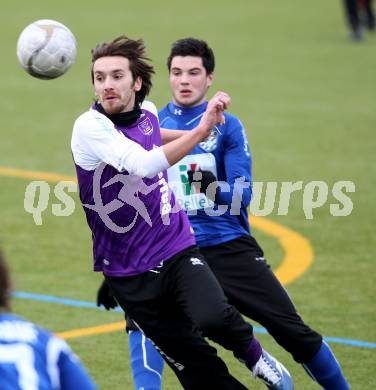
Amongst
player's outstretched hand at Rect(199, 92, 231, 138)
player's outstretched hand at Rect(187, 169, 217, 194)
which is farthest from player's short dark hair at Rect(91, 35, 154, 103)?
player's outstretched hand at Rect(199, 92, 231, 138)

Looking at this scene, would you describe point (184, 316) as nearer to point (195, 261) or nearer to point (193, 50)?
point (195, 261)

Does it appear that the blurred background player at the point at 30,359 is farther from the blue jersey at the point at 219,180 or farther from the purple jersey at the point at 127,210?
the blue jersey at the point at 219,180

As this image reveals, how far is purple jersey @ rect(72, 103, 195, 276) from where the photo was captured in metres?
6.61

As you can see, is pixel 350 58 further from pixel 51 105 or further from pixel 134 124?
pixel 134 124

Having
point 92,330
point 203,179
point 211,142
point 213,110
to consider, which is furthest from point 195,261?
point 92,330

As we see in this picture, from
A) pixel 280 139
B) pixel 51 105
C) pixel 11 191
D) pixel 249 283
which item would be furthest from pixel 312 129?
pixel 249 283

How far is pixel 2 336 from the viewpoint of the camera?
4.11m

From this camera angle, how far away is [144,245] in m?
6.71

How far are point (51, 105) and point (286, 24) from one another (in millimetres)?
11303

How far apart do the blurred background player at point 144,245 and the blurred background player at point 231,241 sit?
464mm

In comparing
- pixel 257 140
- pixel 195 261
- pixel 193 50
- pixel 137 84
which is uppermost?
pixel 193 50

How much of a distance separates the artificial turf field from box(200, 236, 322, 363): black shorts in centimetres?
90

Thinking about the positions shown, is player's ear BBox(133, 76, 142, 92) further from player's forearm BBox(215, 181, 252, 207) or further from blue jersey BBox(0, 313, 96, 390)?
blue jersey BBox(0, 313, 96, 390)

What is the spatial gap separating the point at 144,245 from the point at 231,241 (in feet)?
3.40
